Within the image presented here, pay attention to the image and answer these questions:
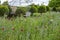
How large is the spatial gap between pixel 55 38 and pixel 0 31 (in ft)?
3.22

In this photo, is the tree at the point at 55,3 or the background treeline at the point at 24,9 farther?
the tree at the point at 55,3

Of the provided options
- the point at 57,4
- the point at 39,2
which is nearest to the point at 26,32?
the point at 39,2

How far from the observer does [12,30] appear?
12.0 feet

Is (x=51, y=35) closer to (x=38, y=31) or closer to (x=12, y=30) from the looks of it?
(x=38, y=31)

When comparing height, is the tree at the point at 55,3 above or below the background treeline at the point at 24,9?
below

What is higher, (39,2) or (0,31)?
(0,31)

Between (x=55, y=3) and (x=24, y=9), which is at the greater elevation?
(x=24, y=9)

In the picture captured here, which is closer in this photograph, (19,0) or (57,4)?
(19,0)

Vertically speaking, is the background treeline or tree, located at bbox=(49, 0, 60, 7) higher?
the background treeline

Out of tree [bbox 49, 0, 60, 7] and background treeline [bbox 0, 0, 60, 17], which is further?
tree [bbox 49, 0, 60, 7]

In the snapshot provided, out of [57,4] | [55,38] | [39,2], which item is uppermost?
[55,38]

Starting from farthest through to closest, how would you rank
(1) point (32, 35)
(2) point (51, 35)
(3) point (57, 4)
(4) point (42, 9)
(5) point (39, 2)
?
(3) point (57, 4) → (5) point (39, 2) → (4) point (42, 9) → (2) point (51, 35) → (1) point (32, 35)

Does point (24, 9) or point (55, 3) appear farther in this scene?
point (55, 3)

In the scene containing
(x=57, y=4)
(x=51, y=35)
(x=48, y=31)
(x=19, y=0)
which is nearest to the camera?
(x=51, y=35)
